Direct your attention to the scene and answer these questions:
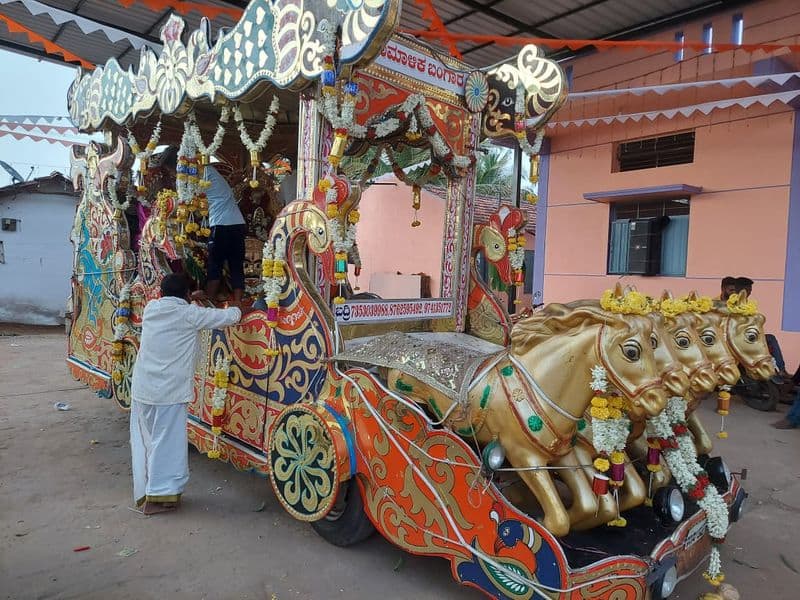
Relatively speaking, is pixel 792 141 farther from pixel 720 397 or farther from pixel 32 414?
pixel 32 414

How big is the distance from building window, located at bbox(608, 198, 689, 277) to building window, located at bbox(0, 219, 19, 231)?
12.6 meters

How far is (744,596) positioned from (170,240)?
4.28 m

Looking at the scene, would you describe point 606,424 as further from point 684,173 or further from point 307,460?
point 684,173

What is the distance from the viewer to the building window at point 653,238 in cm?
785

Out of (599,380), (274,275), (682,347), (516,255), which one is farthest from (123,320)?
(682,347)

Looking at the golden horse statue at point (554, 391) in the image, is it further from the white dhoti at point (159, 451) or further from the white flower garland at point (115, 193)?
the white flower garland at point (115, 193)

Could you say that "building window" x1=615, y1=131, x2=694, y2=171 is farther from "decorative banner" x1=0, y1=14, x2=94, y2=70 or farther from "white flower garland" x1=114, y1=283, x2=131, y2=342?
"decorative banner" x1=0, y1=14, x2=94, y2=70

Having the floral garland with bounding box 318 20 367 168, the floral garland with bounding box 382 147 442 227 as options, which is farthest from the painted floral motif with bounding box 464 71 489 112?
the floral garland with bounding box 318 20 367 168

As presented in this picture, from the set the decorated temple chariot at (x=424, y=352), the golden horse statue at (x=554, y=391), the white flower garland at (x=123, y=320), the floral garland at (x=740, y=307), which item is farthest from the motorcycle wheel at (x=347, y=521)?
the white flower garland at (x=123, y=320)

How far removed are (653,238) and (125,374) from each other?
6715 mm

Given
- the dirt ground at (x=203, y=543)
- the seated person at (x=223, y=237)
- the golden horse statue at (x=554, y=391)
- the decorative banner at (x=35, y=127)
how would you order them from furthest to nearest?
the decorative banner at (x=35, y=127)
the seated person at (x=223, y=237)
the dirt ground at (x=203, y=543)
the golden horse statue at (x=554, y=391)

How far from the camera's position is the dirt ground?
279 centimetres

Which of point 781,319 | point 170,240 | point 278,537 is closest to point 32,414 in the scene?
point 170,240

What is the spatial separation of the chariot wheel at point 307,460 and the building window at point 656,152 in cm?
691
